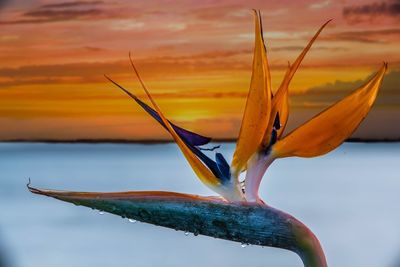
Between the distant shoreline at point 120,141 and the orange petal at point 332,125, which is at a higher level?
the orange petal at point 332,125

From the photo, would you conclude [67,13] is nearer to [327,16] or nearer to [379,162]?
[327,16]

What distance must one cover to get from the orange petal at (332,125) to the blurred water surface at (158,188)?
0.34m

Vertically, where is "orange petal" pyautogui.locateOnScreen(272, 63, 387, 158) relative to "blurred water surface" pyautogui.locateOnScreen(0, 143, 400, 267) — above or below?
above

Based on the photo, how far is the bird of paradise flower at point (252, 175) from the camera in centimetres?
127

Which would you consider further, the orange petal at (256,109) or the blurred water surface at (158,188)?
the blurred water surface at (158,188)

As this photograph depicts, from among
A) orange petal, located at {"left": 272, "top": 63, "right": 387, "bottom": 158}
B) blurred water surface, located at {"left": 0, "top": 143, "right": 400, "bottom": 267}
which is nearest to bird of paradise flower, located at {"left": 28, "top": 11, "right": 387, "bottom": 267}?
orange petal, located at {"left": 272, "top": 63, "right": 387, "bottom": 158}

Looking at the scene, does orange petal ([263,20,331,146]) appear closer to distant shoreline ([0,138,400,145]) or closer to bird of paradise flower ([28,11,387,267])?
bird of paradise flower ([28,11,387,267])

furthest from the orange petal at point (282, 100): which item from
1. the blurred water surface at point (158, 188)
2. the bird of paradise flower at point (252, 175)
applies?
the blurred water surface at point (158, 188)

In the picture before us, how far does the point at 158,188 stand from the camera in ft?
5.63

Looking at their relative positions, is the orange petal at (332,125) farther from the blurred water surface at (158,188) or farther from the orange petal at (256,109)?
the blurred water surface at (158,188)

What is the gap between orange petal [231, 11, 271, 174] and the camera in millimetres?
1270

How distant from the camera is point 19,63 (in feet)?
5.92

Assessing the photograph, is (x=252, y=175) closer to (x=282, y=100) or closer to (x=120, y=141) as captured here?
(x=282, y=100)

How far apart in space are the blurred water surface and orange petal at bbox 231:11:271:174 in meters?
0.28
